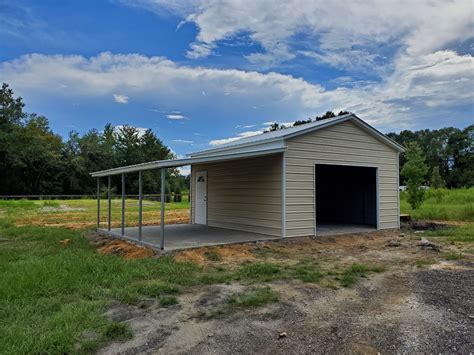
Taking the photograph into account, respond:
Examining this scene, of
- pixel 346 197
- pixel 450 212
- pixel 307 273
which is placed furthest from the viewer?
pixel 450 212

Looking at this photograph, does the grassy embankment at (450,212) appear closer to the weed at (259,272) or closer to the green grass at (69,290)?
the weed at (259,272)

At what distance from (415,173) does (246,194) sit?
8094mm

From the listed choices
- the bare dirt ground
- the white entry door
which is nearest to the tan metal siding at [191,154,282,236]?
the white entry door

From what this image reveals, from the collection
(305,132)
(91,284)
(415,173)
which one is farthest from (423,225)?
(91,284)

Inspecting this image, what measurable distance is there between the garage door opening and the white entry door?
3875 millimetres

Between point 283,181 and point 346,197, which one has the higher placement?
point 283,181

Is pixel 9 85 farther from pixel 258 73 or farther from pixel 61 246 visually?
pixel 61 246

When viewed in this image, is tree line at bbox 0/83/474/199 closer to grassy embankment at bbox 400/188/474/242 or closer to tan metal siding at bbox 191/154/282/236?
grassy embankment at bbox 400/188/474/242

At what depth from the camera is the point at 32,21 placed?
13.3 m

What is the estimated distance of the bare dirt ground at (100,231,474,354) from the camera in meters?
3.03

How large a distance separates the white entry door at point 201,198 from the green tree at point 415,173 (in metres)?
8.09

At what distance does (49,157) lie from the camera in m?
38.9

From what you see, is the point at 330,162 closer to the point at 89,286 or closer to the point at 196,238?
the point at 196,238

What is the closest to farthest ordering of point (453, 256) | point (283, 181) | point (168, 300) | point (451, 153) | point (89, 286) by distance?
point (168, 300) < point (89, 286) < point (453, 256) < point (283, 181) < point (451, 153)
